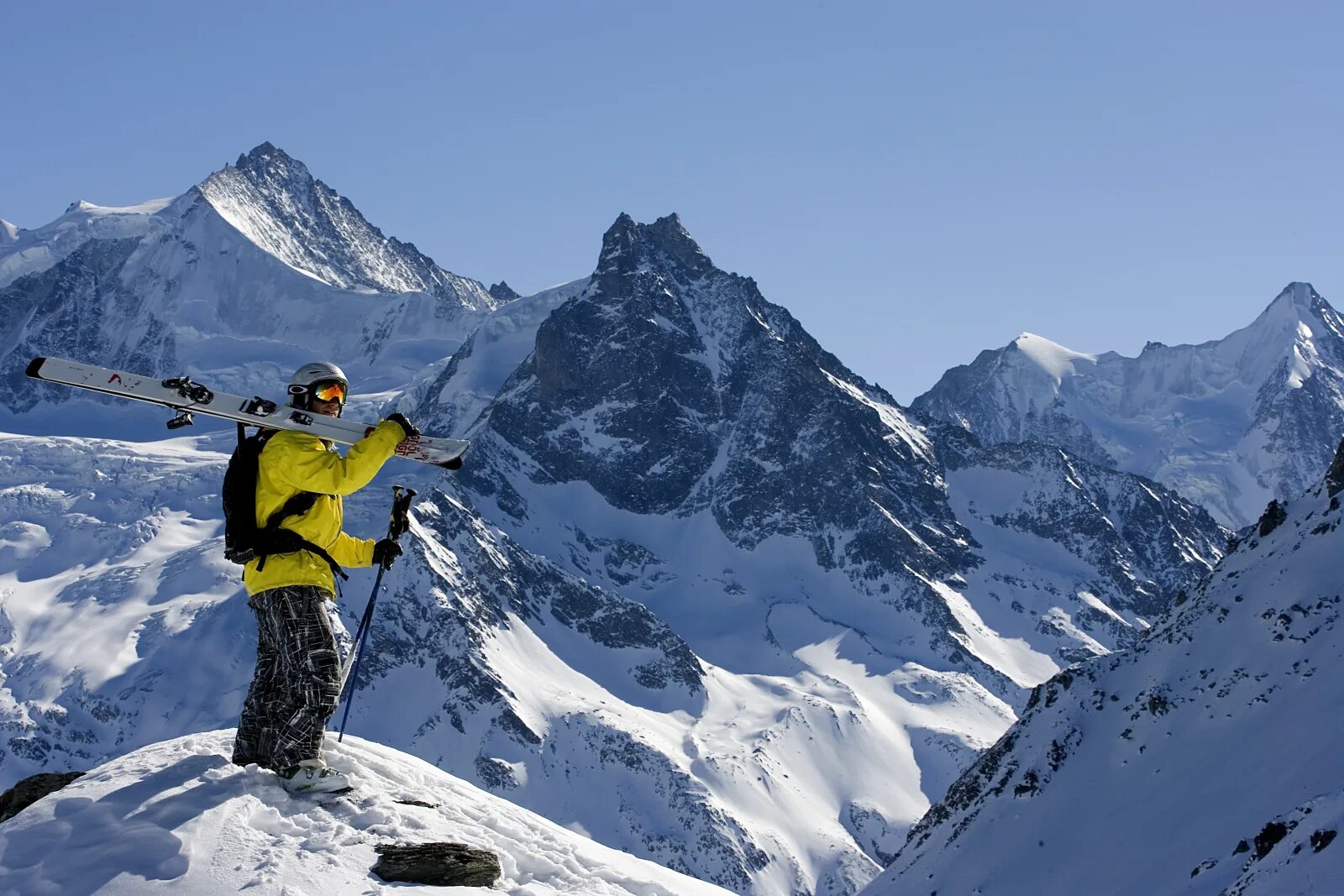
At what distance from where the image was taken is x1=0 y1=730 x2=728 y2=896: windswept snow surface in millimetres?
12406

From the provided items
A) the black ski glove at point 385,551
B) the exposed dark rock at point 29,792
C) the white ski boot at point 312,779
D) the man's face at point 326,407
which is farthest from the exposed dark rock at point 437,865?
the man's face at point 326,407

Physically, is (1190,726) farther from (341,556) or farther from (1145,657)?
(341,556)

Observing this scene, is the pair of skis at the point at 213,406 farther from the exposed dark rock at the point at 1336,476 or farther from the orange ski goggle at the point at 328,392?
the exposed dark rock at the point at 1336,476

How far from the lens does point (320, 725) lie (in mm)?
14555

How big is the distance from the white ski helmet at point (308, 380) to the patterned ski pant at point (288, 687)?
78.3 inches

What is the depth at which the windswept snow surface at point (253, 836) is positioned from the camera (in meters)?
12.4

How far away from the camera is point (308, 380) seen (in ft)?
48.8

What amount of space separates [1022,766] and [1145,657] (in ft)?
23.0

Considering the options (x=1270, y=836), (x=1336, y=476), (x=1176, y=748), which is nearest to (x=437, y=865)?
(x=1270, y=836)

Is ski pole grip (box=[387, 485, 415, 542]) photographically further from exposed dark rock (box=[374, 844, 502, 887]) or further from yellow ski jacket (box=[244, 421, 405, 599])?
exposed dark rock (box=[374, 844, 502, 887])

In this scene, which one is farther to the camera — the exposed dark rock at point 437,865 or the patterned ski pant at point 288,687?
the patterned ski pant at point 288,687

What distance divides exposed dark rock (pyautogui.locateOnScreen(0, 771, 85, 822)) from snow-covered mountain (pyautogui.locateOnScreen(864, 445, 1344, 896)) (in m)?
24.8

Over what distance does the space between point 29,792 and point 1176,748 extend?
143 ft

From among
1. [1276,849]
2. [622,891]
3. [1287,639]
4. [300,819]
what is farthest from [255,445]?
[1287,639]
